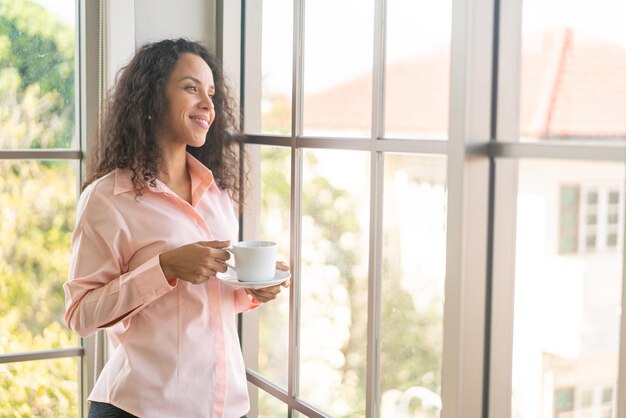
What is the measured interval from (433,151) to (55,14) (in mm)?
1392

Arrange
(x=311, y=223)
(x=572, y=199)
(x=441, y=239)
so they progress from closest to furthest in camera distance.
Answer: (x=572, y=199) → (x=441, y=239) → (x=311, y=223)

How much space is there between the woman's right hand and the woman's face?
1.03ft

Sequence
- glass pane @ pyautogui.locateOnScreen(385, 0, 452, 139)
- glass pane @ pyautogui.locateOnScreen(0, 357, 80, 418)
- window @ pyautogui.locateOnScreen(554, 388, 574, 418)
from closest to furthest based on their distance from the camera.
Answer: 1. window @ pyautogui.locateOnScreen(554, 388, 574, 418)
2. glass pane @ pyautogui.locateOnScreen(385, 0, 452, 139)
3. glass pane @ pyautogui.locateOnScreen(0, 357, 80, 418)

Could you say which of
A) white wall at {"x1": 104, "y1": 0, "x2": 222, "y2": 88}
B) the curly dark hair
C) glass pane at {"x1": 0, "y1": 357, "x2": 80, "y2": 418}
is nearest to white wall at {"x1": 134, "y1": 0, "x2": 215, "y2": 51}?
white wall at {"x1": 104, "y1": 0, "x2": 222, "y2": 88}

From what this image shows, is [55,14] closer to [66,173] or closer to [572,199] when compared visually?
[66,173]

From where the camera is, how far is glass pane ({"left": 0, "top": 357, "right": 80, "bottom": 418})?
246 centimetres

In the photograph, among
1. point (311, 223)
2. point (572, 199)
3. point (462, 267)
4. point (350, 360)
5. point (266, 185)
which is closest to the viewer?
point (572, 199)

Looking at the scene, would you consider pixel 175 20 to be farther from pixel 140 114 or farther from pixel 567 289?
pixel 567 289

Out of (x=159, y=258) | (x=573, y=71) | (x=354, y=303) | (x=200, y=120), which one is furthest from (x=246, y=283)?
(x=573, y=71)

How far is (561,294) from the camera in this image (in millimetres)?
1418

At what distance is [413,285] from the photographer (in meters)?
1.72

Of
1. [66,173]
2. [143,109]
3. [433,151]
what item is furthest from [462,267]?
[66,173]

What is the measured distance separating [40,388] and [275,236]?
934mm

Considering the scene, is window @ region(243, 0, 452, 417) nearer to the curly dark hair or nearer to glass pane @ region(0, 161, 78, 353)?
the curly dark hair
